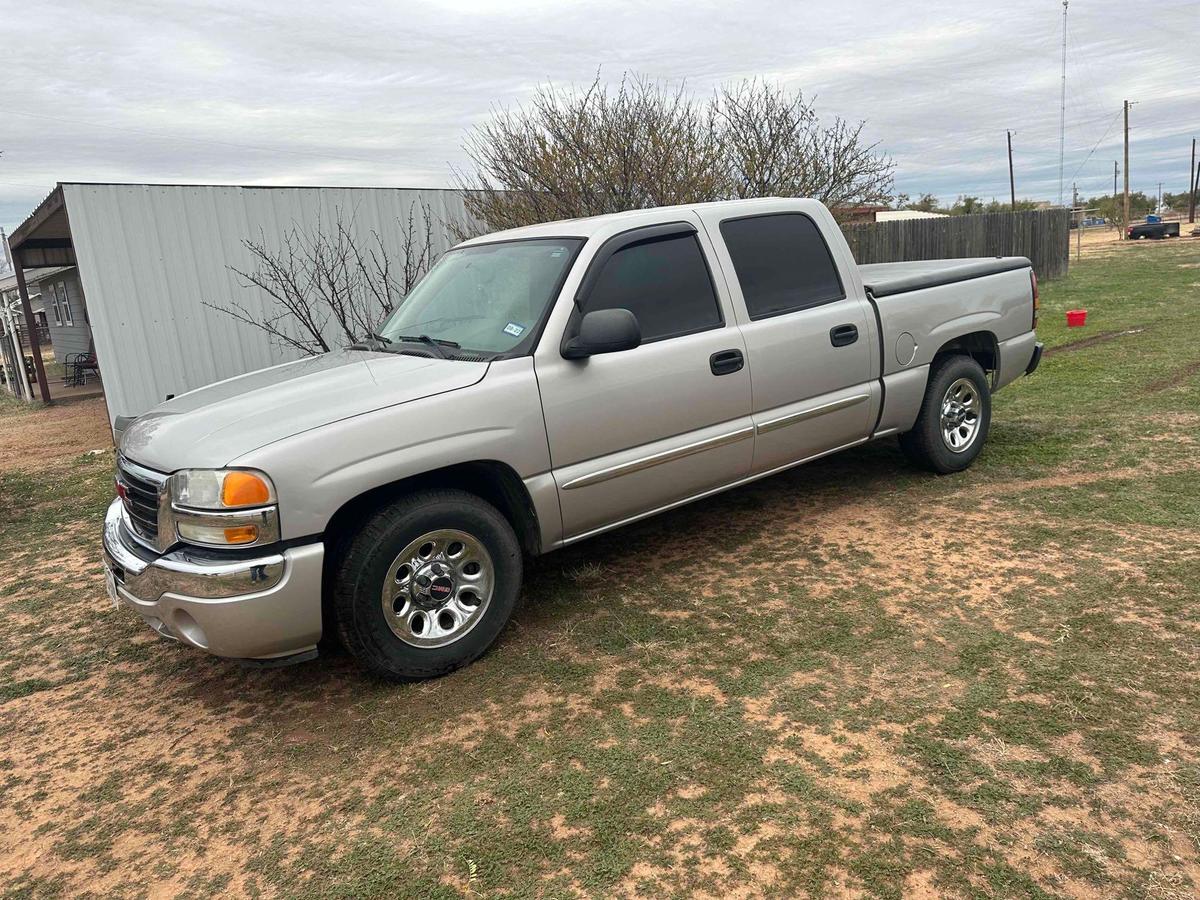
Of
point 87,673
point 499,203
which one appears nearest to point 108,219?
point 499,203

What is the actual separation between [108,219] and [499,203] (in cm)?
471

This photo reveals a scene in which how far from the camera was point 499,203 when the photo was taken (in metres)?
11.6

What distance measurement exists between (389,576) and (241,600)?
56cm

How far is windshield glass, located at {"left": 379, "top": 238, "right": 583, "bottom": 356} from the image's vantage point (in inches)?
160

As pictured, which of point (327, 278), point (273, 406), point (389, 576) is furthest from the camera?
point (327, 278)

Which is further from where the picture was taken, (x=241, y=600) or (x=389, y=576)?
(x=389, y=576)

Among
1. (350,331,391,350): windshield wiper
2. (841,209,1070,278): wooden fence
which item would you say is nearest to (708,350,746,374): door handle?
(350,331,391,350): windshield wiper

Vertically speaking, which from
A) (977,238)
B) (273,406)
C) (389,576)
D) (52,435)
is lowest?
(52,435)

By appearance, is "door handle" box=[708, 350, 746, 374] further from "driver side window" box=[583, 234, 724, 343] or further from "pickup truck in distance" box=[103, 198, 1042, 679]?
"driver side window" box=[583, 234, 724, 343]

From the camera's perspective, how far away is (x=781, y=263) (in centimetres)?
486

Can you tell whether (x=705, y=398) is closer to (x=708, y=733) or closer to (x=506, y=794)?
(x=708, y=733)

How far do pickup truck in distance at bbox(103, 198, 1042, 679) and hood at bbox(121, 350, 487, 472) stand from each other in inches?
0.5

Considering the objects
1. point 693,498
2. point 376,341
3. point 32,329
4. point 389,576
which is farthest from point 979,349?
point 32,329

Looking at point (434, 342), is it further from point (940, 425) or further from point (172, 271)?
point (172, 271)
